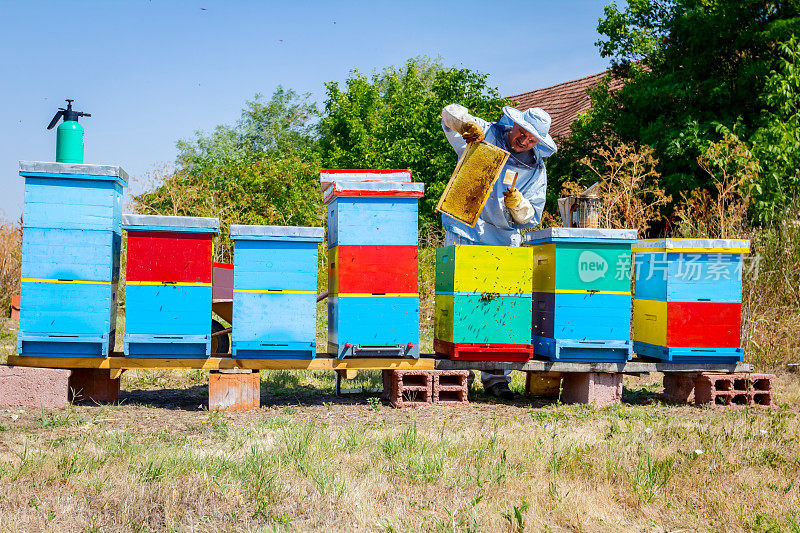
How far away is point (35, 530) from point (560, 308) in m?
4.00

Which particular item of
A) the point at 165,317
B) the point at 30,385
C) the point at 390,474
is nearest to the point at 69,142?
the point at 165,317

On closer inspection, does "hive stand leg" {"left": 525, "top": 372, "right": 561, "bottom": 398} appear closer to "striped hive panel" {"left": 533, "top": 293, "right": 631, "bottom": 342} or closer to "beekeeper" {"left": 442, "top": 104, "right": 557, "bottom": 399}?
"beekeeper" {"left": 442, "top": 104, "right": 557, "bottom": 399}

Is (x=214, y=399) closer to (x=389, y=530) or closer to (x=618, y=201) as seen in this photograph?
(x=389, y=530)

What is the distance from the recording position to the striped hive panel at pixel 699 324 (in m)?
5.90

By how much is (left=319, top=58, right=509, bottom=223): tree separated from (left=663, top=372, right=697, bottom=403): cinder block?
7.27 metres

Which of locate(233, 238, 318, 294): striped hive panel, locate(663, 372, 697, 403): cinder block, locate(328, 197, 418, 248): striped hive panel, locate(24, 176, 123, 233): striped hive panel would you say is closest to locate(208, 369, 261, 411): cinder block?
locate(233, 238, 318, 294): striped hive panel

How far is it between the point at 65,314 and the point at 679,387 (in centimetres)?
505

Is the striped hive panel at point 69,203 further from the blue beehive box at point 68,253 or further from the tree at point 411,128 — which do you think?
the tree at point 411,128

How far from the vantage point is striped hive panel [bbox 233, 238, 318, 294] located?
544cm

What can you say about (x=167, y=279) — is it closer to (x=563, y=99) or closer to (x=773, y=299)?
(x=773, y=299)

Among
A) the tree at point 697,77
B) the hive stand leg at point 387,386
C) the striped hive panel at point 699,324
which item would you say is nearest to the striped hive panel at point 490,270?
the hive stand leg at point 387,386

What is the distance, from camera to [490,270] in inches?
223

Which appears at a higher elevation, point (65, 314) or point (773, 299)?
point (773, 299)

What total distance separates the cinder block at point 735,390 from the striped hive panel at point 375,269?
263cm
